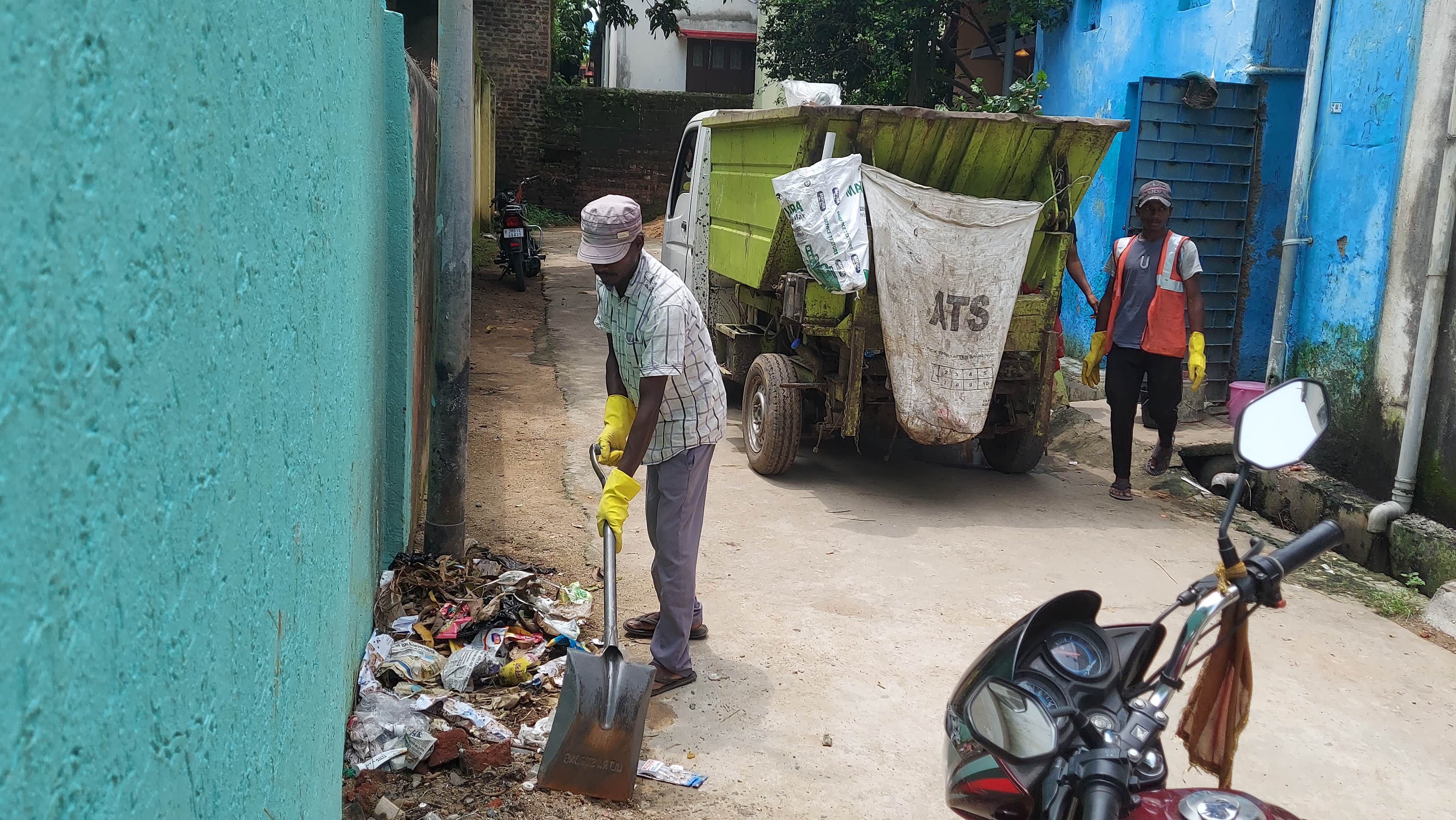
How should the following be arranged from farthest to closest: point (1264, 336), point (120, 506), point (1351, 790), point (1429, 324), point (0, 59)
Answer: point (1264, 336) → point (1429, 324) → point (1351, 790) → point (120, 506) → point (0, 59)

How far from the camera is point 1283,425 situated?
1.86 meters

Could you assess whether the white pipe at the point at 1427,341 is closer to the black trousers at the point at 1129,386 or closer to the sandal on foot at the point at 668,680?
the black trousers at the point at 1129,386

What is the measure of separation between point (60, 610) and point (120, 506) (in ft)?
0.39

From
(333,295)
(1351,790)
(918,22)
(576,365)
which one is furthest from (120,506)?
(918,22)

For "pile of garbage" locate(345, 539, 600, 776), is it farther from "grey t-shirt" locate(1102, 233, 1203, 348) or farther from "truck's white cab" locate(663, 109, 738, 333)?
"grey t-shirt" locate(1102, 233, 1203, 348)

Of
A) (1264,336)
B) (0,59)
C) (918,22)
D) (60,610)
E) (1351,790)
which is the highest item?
(918,22)

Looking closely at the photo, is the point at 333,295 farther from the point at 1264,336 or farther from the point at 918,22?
the point at 918,22

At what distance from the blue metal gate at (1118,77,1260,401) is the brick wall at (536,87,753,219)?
12498 mm

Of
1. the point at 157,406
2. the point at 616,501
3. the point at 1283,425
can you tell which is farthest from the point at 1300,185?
the point at 157,406

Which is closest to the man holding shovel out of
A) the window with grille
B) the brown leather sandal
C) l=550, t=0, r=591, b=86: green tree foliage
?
the brown leather sandal

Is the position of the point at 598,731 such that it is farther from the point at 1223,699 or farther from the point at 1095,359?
the point at 1095,359

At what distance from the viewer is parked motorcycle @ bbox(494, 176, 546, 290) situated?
42.4ft

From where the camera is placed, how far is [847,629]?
4469 mm

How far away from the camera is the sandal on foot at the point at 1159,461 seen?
7.01m
